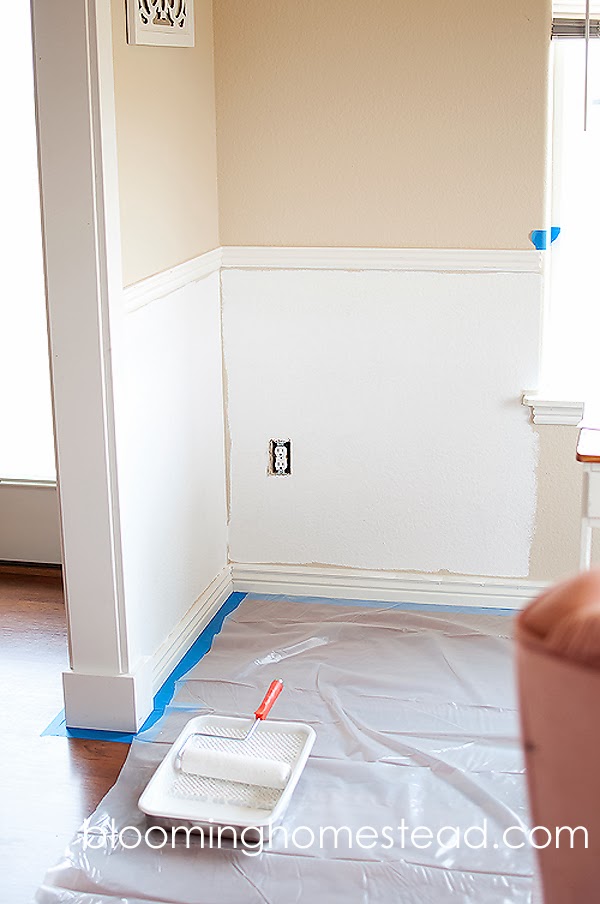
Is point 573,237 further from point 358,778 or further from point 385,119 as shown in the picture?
point 358,778

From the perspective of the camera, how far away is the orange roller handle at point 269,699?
2.56 metres

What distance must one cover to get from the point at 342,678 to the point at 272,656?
0.73 feet

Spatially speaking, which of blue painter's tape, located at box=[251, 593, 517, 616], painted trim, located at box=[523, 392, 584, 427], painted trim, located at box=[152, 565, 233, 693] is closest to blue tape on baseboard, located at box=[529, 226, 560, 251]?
painted trim, located at box=[523, 392, 584, 427]

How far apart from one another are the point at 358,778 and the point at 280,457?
1172mm

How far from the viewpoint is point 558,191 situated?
10.6 ft

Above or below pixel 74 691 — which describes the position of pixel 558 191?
above

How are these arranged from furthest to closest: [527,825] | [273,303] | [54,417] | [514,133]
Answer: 1. [273,303]
2. [514,133]
3. [54,417]
4. [527,825]

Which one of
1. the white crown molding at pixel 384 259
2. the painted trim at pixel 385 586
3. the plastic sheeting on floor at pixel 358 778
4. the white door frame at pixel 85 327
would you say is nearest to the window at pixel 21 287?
the white crown molding at pixel 384 259

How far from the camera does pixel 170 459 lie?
2.97 metres

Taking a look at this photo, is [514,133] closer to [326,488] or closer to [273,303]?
[273,303]

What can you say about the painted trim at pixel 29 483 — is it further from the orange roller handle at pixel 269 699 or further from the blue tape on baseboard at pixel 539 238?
the blue tape on baseboard at pixel 539 238

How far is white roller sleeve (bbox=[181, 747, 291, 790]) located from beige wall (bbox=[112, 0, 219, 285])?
1.07m

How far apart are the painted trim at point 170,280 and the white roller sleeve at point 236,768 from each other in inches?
39.0

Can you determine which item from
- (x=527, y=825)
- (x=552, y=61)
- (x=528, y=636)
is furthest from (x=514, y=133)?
(x=528, y=636)
